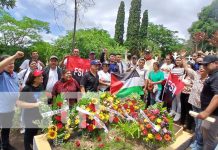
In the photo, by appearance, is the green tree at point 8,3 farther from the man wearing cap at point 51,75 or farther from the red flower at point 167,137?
the red flower at point 167,137

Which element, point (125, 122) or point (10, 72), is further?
point (125, 122)

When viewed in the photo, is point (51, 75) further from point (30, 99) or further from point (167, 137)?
point (167, 137)

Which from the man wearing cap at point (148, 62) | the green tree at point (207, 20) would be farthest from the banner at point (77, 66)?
the green tree at point (207, 20)

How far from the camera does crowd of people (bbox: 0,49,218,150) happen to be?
406cm

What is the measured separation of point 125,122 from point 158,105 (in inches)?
30.1

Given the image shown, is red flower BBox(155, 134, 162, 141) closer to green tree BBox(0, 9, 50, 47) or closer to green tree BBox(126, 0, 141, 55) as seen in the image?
green tree BBox(0, 9, 50, 47)

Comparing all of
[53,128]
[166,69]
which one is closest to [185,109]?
[166,69]

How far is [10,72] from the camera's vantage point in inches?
179

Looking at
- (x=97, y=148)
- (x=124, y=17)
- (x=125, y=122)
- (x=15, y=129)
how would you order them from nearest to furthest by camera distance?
(x=97, y=148) → (x=125, y=122) → (x=15, y=129) → (x=124, y=17)

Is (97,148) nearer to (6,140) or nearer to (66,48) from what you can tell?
(6,140)

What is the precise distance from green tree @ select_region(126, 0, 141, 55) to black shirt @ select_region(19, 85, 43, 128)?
37247 millimetres

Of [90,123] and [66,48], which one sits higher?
Answer: [66,48]

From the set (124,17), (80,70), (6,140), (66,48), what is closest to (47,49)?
(66,48)

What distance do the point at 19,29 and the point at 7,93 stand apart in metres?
16.7
